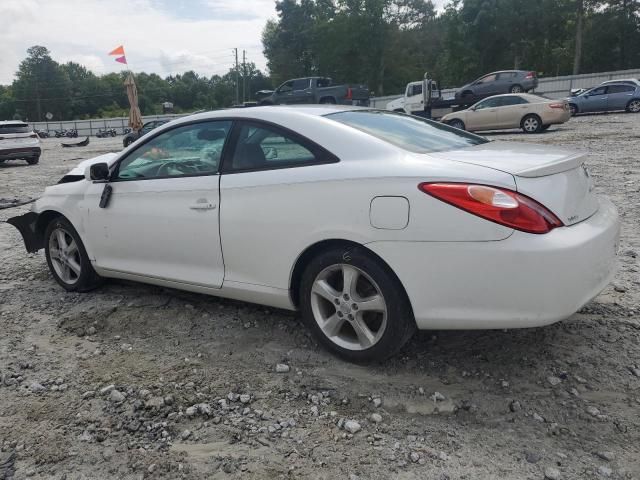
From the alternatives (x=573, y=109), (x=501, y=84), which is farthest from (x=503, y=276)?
(x=501, y=84)

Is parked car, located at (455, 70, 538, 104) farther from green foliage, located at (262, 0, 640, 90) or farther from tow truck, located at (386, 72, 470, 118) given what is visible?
green foliage, located at (262, 0, 640, 90)

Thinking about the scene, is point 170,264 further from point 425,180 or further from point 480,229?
point 480,229

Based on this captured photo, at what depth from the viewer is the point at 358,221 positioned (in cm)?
278

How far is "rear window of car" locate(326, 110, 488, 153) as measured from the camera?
3.13 m

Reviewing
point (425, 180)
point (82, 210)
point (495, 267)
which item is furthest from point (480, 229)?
point (82, 210)

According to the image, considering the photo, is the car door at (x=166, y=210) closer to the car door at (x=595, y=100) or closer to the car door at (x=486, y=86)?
the car door at (x=486, y=86)

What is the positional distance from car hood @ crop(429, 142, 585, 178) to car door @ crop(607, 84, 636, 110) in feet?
75.0

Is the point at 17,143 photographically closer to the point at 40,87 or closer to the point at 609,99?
the point at 609,99

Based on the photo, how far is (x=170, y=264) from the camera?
3703 millimetres

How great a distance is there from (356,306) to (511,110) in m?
16.3

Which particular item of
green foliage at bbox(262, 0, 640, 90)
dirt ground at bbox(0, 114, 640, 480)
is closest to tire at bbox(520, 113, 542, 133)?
dirt ground at bbox(0, 114, 640, 480)

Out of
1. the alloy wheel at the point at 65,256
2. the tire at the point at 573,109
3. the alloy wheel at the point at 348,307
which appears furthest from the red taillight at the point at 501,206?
the tire at the point at 573,109

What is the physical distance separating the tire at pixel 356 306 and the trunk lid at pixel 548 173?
2.44ft

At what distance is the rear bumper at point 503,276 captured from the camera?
2.44 meters
